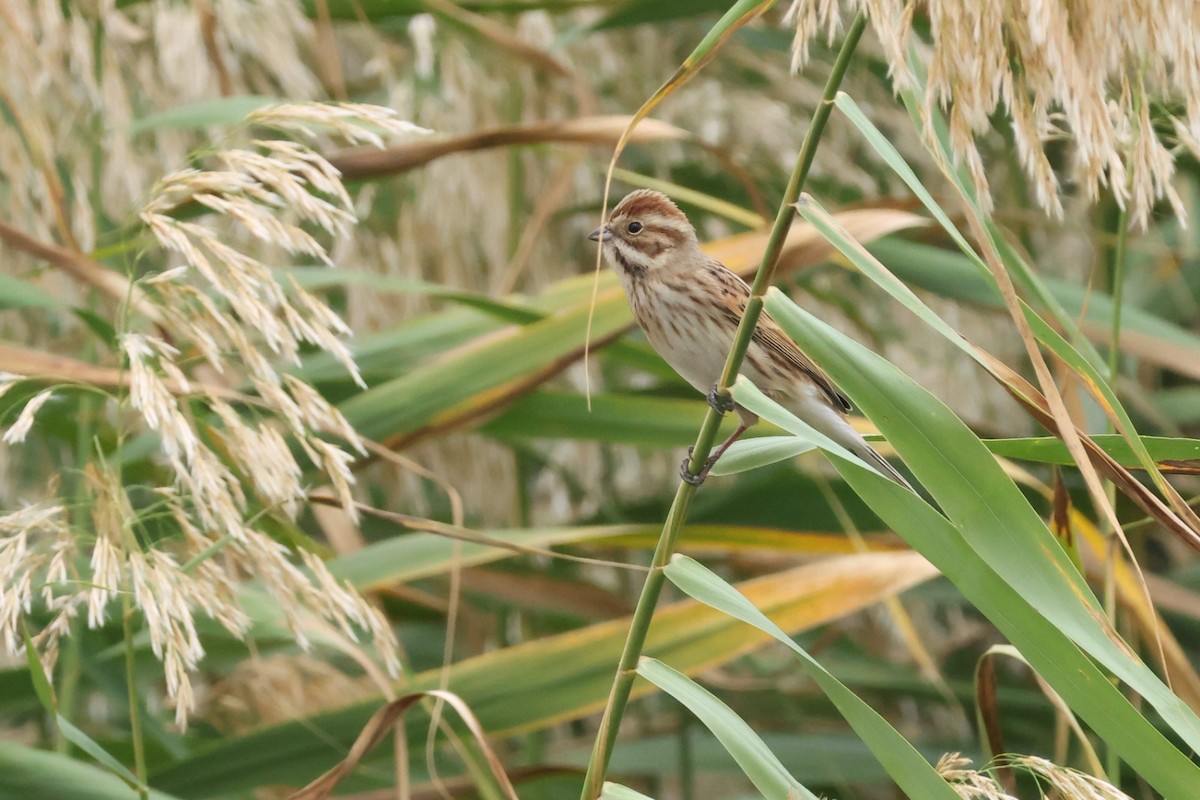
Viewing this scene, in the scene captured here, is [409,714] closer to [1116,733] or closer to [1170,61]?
[1116,733]

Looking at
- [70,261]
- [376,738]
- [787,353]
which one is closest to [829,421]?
[787,353]

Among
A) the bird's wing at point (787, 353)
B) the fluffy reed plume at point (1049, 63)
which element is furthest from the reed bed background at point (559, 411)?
the bird's wing at point (787, 353)

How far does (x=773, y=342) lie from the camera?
6.66 feet

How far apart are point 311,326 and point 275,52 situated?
2.92 ft

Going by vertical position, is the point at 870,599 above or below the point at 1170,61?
below

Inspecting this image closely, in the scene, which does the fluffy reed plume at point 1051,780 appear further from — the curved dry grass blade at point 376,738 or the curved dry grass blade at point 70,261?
the curved dry grass blade at point 70,261

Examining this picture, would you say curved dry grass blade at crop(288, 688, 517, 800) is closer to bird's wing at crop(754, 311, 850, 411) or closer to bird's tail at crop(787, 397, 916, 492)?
bird's tail at crop(787, 397, 916, 492)

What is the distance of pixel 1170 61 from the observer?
39.0 inches

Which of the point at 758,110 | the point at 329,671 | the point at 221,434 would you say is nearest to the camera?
the point at 221,434

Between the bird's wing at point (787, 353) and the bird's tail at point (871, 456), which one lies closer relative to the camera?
the bird's tail at point (871, 456)

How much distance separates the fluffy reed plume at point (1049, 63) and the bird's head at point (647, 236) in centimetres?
97

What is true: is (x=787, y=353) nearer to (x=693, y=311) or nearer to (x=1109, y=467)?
(x=693, y=311)

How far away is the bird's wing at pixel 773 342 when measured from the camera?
2.00 m

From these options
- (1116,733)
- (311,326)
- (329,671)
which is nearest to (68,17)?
(311,326)
